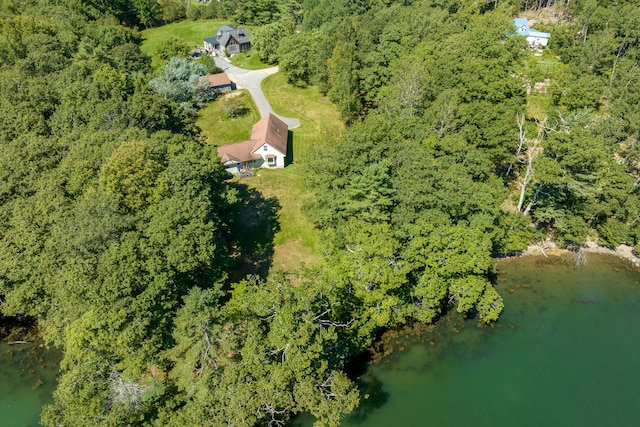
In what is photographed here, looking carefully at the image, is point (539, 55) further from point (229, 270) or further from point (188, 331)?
point (188, 331)

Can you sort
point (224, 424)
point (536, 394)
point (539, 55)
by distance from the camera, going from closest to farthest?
point (224, 424), point (536, 394), point (539, 55)

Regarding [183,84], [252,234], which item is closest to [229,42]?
[183,84]

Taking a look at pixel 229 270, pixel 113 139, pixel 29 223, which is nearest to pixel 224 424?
pixel 229 270

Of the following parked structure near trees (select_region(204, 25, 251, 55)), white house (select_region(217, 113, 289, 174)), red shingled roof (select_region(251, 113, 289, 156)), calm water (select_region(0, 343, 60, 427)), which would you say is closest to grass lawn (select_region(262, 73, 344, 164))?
red shingled roof (select_region(251, 113, 289, 156))

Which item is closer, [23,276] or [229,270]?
[23,276]

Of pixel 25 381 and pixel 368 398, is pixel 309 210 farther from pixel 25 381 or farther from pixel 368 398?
pixel 25 381
